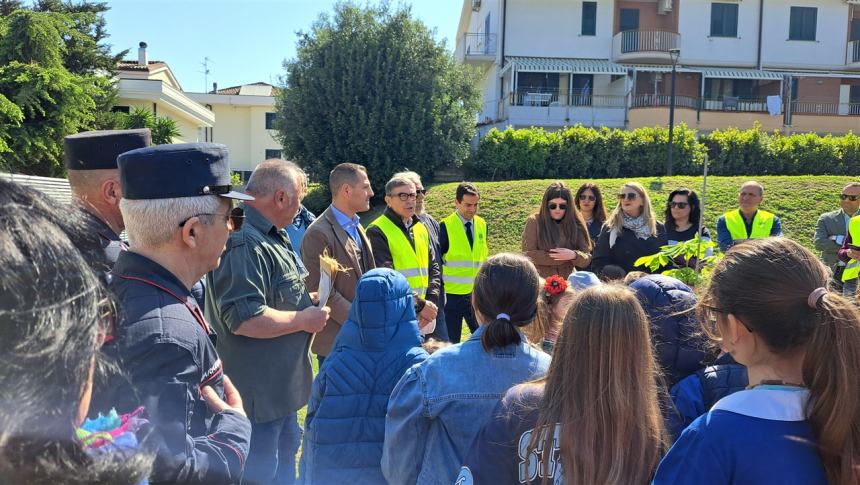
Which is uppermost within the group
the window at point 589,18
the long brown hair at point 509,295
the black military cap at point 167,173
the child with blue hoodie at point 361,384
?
the window at point 589,18

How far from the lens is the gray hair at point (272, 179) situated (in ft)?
11.8

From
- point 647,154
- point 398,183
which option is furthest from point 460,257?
point 647,154

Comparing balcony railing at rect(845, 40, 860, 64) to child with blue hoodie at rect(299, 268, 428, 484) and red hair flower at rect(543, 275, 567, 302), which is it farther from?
child with blue hoodie at rect(299, 268, 428, 484)

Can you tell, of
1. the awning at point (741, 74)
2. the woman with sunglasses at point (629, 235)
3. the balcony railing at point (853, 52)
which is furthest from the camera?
the balcony railing at point (853, 52)

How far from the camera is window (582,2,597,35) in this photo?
103ft

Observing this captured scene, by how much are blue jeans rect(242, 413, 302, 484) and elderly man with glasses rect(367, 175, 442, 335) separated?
187cm

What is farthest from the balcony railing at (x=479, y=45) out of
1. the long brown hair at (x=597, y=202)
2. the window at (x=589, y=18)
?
the long brown hair at (x=597, y=202)

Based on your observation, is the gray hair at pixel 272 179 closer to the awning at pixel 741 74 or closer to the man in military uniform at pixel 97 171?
the man in military uniform at pixel 97 171

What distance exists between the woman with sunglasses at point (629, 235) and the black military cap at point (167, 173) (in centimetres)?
444

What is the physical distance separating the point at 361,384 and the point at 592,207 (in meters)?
4.82

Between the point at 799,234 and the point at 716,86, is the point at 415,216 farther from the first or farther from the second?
the point at 716,86

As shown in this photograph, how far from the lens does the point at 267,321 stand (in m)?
3.13

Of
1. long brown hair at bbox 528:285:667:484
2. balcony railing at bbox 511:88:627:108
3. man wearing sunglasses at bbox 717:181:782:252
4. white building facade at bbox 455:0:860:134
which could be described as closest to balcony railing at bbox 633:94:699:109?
white building facade at bbox 455:0:860:134

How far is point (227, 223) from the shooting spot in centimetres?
222
